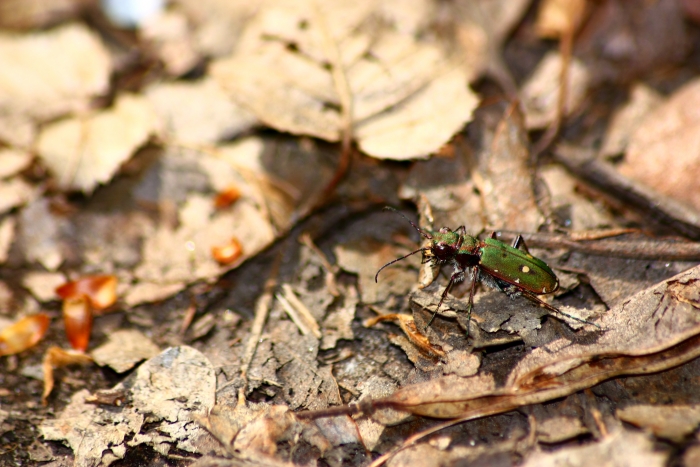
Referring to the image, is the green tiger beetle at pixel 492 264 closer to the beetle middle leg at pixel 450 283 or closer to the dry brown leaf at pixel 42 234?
the beetle middle leg at pixel 450 283

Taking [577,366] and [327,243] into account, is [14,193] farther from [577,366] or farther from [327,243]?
[577,366]

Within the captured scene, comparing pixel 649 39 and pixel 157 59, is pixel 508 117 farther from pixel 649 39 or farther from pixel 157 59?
pixel 157 59

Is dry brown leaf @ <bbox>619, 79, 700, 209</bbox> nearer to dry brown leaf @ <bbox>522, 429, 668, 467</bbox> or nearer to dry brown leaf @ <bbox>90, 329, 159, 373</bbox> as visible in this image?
dry brown leaf @ <bbox>522, 429, 668, 467</bbox>

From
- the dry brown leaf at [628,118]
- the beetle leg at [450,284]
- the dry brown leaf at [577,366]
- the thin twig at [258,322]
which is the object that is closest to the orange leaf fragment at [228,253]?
the thin twig at [258,322]

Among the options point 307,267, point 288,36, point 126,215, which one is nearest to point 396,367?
point 307,267

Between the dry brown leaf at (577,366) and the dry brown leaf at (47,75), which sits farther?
the dry brown leaf at (47,75)

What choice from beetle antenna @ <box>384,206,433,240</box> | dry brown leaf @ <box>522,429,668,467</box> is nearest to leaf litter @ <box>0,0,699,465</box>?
dry brown leaf @ <box>522,429,668,467</box>

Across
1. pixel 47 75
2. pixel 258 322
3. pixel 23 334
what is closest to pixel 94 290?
pixel 23 334
